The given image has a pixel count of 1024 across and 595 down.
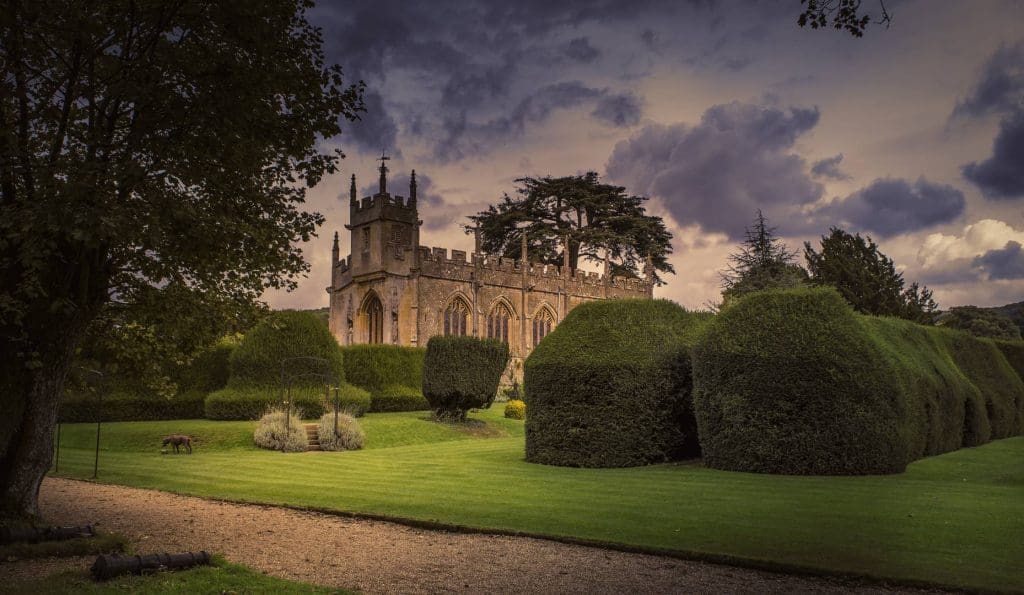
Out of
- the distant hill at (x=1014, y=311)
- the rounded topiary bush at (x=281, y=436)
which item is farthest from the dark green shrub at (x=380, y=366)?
the distant hill at (x=1014, y=311)

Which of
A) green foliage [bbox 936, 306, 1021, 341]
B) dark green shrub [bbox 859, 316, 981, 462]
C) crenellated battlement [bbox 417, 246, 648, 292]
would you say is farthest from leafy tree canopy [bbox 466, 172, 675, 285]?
dark green shrub [bbox 859, 316, 981, 462]

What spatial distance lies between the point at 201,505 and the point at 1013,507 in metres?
9.97

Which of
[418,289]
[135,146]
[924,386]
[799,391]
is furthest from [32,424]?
[418,289]

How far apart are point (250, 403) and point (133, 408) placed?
4149 mm

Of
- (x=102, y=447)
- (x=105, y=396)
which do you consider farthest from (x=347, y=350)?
(x=102, y=447)

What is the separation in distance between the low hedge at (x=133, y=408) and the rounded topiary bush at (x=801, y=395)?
18027 mm

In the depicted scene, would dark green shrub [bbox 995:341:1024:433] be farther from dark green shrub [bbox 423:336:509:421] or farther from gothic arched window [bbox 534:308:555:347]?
gothic arched window [bbox 534:308:555:347]

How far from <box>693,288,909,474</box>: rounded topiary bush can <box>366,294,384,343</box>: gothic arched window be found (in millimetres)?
28506

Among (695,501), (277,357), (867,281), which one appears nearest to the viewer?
(695,501)

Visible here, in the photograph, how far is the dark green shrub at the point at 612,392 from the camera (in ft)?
44.6

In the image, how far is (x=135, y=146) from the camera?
8.41m

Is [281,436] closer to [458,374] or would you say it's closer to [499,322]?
[458,374]

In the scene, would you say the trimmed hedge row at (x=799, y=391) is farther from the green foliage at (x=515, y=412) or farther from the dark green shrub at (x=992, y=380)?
the green foliage at (x=515, y=412)

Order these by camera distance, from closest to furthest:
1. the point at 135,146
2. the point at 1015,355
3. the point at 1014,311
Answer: the point at 135,146
the point at 1015,355
the point at 1014,311
